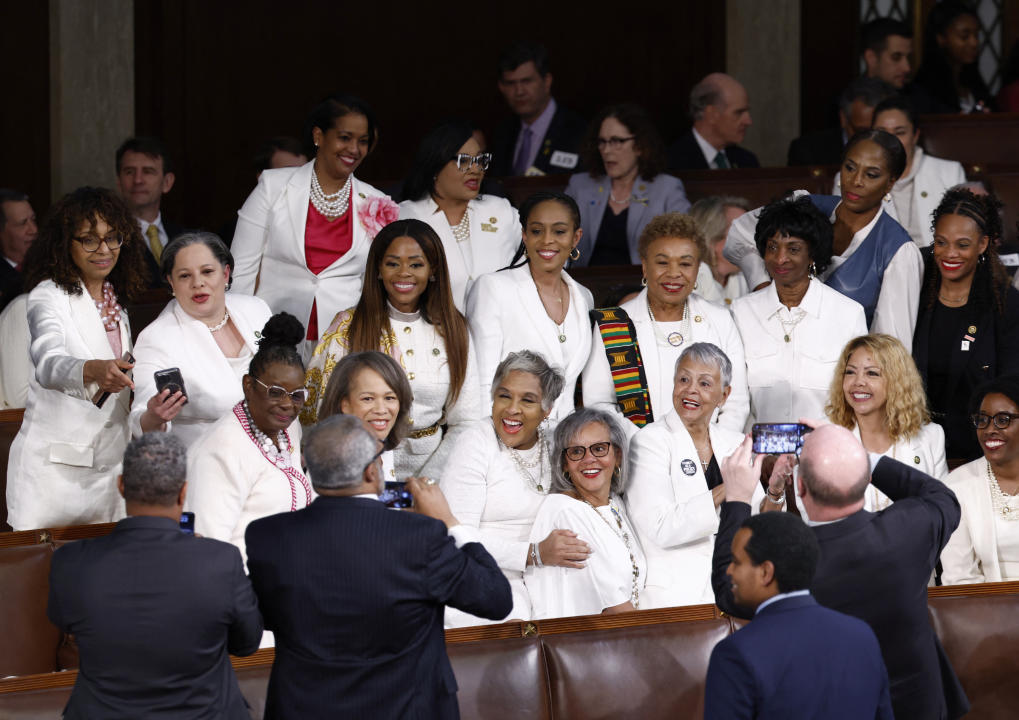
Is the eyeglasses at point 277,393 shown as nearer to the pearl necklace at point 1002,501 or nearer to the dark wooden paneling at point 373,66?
the pearl necklace at point 1002,501

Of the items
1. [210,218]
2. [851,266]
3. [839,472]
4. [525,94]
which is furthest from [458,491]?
[210,218]

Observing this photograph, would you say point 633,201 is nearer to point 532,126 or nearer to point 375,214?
point 532,126

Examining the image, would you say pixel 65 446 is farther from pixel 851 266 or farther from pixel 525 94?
pixel 525 94

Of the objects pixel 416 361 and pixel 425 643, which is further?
pixel 416 361

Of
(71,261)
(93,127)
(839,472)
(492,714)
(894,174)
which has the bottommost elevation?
(492,714)

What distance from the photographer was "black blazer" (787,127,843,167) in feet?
22.3

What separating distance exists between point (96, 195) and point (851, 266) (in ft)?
8.03

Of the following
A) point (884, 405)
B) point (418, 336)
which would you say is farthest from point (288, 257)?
point (884, 405)

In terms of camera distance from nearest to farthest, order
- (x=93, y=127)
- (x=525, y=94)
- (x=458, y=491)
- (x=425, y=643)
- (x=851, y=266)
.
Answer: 1. (x=425, y=643)
2. (x=458, y=491)
3. (x=851, y=266)
4. (x=525, y=94)
5. (x=93, y=127)

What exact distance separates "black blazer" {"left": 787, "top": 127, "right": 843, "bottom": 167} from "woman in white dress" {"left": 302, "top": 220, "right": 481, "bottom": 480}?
2.85 meters

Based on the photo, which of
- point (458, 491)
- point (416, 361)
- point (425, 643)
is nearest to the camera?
point (425, 643)

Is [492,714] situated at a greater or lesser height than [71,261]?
lesser

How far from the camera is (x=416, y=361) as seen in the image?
4.45 m

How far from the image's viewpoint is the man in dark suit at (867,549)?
3.07 m
